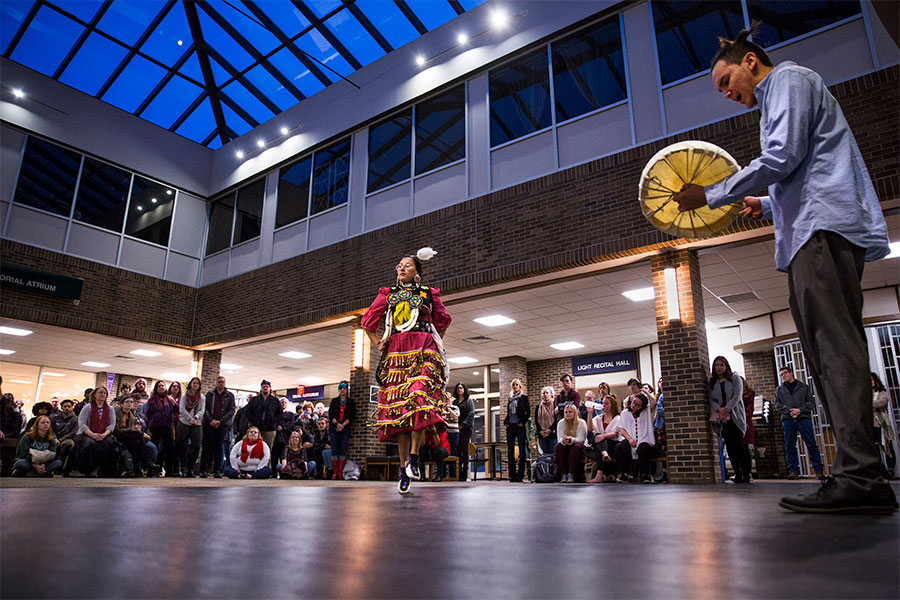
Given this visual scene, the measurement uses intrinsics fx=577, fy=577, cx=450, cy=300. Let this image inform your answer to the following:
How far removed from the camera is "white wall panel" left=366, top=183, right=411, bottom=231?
11.2 metres

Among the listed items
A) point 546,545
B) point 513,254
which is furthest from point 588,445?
point 546,545

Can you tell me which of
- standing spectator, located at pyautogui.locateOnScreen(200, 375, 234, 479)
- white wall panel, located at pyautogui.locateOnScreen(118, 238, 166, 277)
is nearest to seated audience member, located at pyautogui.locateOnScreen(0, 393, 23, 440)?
standing spectator, located at pyautogui.locateOnScreen(200, 375, 234, 479)

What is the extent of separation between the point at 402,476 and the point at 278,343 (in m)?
12.1

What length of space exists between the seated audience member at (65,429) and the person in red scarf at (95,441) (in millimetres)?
255

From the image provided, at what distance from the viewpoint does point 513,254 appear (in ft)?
31.0

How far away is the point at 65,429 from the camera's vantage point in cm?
881

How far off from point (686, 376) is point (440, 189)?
17.9 ft

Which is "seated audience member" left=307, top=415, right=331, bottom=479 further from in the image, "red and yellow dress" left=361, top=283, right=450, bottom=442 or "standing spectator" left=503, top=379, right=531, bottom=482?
"red and yellow dress" left=361, top=283, right=450, bottom=442

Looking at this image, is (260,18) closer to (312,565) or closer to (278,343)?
(278,343)

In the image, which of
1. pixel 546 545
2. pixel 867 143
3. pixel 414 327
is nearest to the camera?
pixel 546 545

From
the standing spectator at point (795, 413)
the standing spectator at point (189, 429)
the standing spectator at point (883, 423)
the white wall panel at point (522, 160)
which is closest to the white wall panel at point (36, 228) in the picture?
the standing spectator at point (189, 429)

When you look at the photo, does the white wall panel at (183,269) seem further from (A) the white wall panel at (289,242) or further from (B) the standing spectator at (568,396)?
(B) the standing spectator at (568,396)

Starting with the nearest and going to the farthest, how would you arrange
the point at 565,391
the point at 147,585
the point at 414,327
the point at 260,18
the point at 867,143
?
the point at 147,585
the point at 414,327
the point at 867,143
the point at 565,391
the point at 260,18

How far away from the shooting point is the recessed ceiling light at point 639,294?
10617 millimetres
